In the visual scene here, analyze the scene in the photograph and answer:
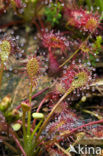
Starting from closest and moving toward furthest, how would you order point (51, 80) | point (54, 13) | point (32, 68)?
point (32, 68) → point (51, 80) → point (54, 13)

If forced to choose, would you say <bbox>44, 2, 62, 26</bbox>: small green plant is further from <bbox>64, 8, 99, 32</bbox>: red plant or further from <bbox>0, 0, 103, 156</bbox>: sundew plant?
<bbox>64, 8, 99, 32</bbox>: red plant

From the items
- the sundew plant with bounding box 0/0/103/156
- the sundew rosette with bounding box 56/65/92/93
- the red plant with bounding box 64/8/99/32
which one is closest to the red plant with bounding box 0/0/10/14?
the sundew plant with bounding box 0/0/103/156

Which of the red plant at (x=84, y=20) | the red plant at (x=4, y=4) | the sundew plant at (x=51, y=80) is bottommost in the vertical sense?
the sundew plant at (x=51, y=80)

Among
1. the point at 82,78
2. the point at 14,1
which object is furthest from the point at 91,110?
the point at 14,1

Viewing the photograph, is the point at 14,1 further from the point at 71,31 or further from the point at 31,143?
the point at 31,143

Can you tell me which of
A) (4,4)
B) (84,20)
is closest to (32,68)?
(84,20)

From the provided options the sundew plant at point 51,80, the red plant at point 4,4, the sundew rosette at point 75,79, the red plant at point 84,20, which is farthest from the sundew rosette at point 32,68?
the red plant at point 4,4

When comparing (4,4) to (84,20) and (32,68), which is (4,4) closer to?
(84,20)

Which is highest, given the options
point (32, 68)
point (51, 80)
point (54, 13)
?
point (54, 13)

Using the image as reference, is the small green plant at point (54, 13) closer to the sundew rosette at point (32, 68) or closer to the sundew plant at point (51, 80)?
the sundew plant at point (51, 80)
